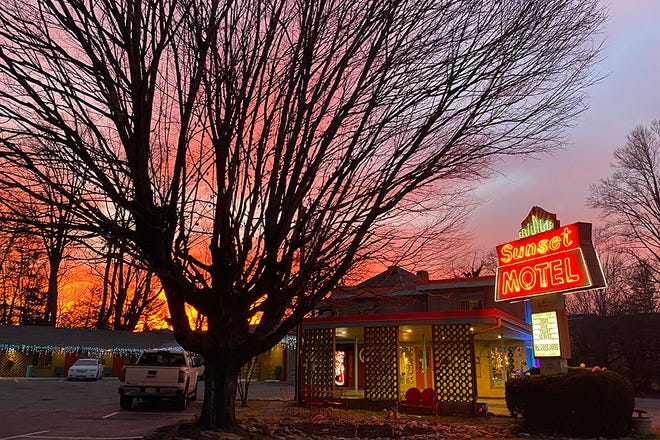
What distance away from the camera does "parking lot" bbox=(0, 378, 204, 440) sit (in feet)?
31.7

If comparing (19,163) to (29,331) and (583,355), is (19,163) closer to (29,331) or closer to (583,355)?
(583,355)

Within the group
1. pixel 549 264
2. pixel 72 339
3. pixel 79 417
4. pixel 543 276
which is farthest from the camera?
pixel 72 339

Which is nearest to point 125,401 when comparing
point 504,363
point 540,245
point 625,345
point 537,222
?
point 540,245

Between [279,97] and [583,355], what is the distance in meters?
30.7

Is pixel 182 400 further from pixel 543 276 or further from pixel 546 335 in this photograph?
pixel 543 276

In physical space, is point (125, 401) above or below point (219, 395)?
below

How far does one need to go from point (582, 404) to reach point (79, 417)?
11.8 m

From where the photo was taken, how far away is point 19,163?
6.03 meters

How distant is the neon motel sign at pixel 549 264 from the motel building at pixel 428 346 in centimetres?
151

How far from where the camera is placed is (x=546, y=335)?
41.2 ft

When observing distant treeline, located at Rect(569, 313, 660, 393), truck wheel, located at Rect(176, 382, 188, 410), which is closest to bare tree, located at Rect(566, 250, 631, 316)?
distant treeline, located at Rect(569, 313, 660, 393)

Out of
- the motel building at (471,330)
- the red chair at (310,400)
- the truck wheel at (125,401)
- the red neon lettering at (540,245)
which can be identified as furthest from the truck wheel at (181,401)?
the red neon lettering at (540,245)

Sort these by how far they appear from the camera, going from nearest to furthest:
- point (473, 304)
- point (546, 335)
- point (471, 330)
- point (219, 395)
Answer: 1. point (219, 395)
2. point (546, 335)
3. point (471, 330)
4. point (473, 304)

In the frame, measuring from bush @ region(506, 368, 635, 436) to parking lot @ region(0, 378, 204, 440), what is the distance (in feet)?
27.3
